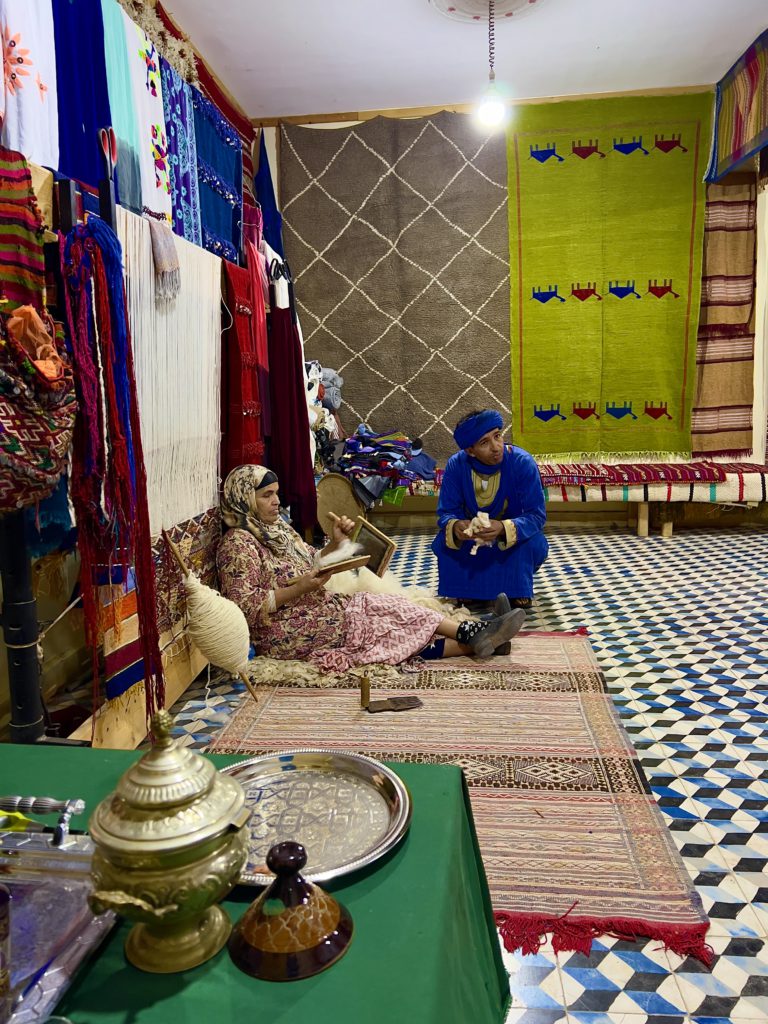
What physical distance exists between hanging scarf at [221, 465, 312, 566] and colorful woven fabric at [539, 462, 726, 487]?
2918 millimetres

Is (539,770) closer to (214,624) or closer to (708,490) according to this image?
(214,624)

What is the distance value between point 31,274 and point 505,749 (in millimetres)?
1859

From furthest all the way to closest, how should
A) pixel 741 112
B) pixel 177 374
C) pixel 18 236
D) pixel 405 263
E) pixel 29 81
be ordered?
1. pixel 405 263
2. pixel 741 112
3. pixel 177 374
4. pixel 29 81
5. pixel 18 236

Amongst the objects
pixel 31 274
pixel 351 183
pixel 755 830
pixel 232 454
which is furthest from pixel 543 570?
pixel 31 274

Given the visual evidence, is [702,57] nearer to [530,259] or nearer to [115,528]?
[530,259]

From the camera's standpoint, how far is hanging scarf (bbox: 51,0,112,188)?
273 cm

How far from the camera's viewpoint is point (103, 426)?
6.46 ft

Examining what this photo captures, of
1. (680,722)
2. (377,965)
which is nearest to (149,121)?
(680,722)

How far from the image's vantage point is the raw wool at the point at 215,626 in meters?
2.61

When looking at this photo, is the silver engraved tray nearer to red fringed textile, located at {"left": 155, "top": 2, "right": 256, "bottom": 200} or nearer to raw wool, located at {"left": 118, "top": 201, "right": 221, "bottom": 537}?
raw wool, located at {"left": 118, "top": 201, "right": 221, "bottom": 537}

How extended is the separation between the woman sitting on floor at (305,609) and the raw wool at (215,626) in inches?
9.6

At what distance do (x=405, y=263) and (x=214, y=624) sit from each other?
4014mm

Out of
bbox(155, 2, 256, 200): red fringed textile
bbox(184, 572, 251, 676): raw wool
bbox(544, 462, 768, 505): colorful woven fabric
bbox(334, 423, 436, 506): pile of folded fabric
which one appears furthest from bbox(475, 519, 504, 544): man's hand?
bbox(155, 2, 256, 200): red fringed textile

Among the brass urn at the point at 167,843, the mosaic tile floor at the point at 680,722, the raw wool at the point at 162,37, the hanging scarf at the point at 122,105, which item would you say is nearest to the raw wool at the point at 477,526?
the mosaic tile floor at the point at 680,722
